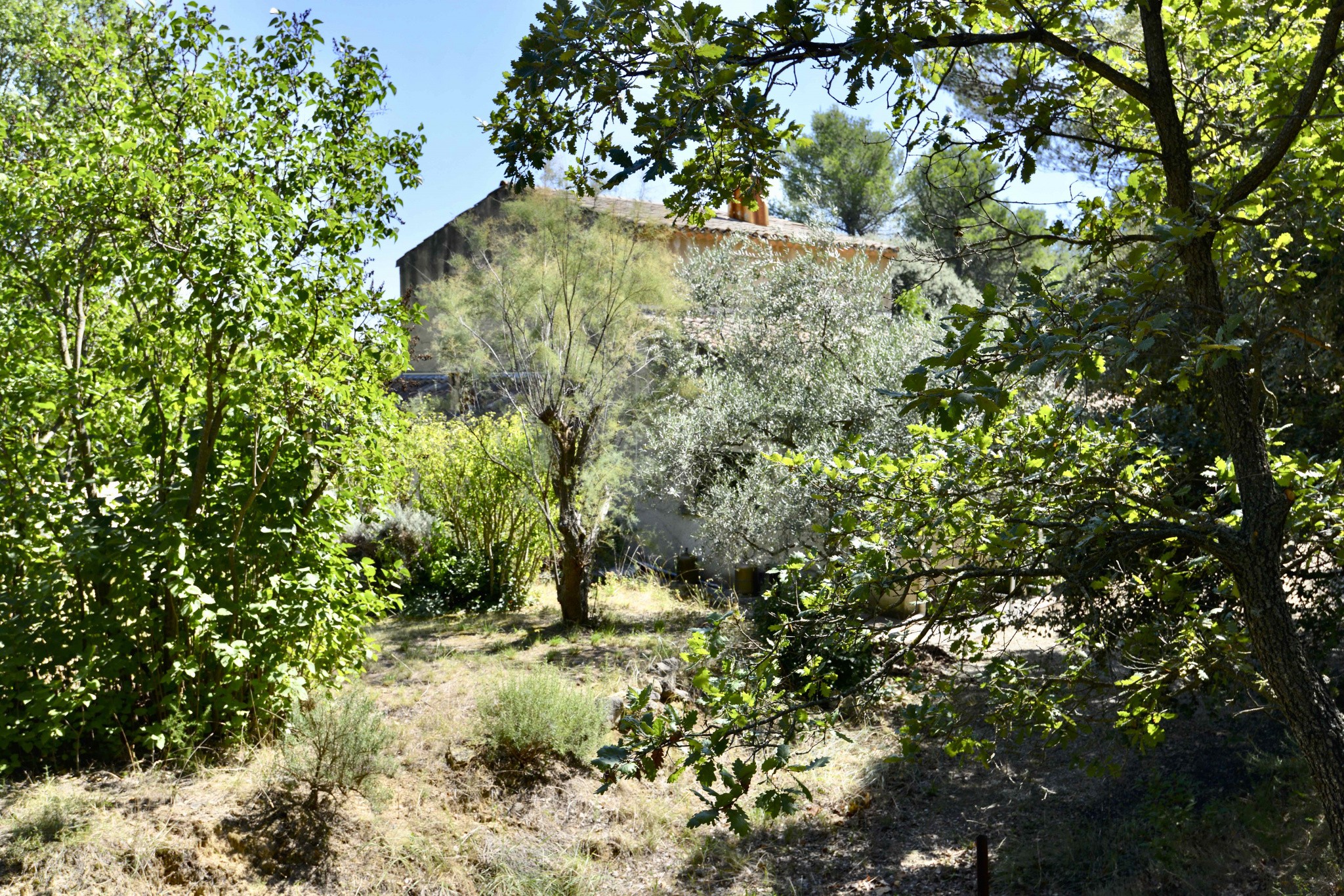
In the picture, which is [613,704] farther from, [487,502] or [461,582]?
[487,502]

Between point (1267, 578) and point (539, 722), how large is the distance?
424 cm

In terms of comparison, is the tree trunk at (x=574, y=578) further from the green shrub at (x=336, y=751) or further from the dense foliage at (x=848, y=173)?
the dense foliage at (x=848, y=173)

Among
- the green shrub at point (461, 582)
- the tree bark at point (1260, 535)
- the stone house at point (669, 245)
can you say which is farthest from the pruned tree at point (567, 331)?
the tree bark at point (1260, 535)

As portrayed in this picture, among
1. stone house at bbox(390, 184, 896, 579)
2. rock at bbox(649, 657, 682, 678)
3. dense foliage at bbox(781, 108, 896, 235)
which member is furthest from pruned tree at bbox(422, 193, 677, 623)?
dense foliage at bbox(781, 108, 896, 235)

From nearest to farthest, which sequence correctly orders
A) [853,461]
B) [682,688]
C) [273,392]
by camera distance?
[853,461] < [273,392] < [682,688]

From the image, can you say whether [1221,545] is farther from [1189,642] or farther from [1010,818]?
[1010,818]

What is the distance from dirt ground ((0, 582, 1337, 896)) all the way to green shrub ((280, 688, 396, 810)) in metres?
0.10

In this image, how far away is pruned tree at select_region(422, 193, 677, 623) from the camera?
9.03 meters

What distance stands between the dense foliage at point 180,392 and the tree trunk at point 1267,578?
3.67m

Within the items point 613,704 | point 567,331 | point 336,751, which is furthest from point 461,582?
point 336,751

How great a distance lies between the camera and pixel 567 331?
395 inches

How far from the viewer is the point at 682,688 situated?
7234 mm

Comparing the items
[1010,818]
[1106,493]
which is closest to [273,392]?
[1106,493]

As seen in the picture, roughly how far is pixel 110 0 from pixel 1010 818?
11613 mm
